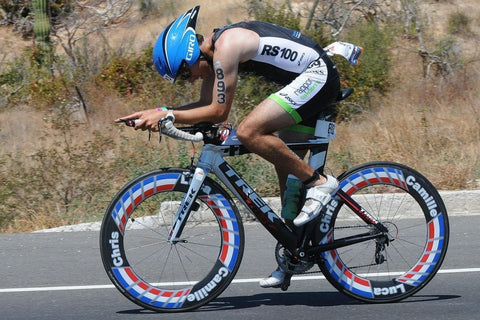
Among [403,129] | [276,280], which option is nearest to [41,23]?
[403,129]

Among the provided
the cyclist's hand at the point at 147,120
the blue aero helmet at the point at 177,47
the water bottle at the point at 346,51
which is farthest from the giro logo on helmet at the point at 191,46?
the water bottle at the point at 346,51

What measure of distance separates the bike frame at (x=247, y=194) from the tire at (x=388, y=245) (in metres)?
0.07

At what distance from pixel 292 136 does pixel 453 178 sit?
3739 mm

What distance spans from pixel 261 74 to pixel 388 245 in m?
1.34

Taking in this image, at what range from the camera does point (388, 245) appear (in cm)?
515

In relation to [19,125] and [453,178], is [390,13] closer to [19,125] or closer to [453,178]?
[19,125]

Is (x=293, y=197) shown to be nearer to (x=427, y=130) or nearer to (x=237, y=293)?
(x=237, y=293)

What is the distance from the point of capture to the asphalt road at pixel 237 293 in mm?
4941

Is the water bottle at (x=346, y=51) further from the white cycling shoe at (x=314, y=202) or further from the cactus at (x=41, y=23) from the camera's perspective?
the cactus at (x=41, y=23)

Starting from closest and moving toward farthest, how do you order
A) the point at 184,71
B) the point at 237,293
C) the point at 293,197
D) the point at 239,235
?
the point at 184,71 < the point at 239,235 < the point at 293,197 < the point at 237,293

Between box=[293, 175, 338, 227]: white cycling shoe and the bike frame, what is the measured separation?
0.17 m

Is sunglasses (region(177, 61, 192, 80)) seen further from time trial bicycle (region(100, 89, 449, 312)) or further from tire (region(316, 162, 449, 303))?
tire (region(316, 162, 449, 303))

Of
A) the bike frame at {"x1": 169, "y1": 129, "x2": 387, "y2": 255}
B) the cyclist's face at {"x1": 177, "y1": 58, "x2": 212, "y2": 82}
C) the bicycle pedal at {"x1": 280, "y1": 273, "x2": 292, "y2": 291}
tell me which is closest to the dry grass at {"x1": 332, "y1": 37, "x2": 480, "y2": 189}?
the bike frame at {"x1": 169, "y1": 129, "x2": 387, "y2": 255}

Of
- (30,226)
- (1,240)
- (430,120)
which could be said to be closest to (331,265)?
(1,240)
